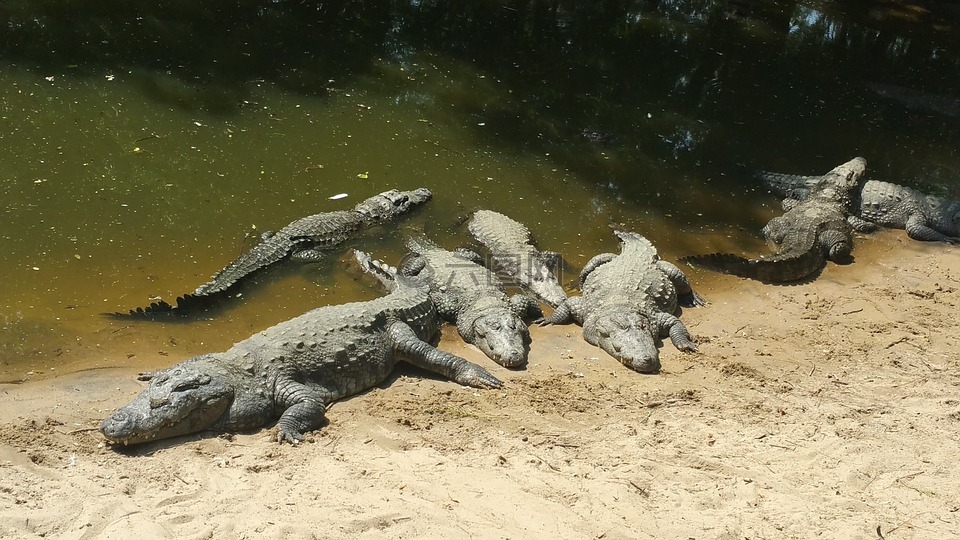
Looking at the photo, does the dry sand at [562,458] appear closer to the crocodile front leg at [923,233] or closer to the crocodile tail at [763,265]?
the crocodile tail at [763,265]

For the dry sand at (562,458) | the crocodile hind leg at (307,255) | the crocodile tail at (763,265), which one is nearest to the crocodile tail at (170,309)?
the dry sand at (562,458)

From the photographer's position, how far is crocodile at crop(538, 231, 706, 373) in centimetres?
793

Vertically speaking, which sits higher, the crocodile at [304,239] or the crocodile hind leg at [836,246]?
the crocodile hind leg at [836,246]

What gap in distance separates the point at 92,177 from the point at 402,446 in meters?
5.66

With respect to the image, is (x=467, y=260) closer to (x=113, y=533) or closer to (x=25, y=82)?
(x=113, y=533)

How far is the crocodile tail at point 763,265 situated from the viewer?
9.69 metres

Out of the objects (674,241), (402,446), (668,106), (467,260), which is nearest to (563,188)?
(674,241)

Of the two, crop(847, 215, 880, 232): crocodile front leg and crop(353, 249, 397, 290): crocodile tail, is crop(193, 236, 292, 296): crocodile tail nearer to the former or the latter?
crop(353, 249, 397, 290): crocodile tail

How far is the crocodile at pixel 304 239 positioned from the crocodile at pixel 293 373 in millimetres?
1198

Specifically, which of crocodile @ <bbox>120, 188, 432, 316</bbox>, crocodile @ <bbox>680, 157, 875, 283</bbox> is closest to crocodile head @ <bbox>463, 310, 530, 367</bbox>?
crocodile @ <bbox>120, 188, 432, 316</bbox>

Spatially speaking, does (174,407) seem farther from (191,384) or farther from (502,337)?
(502,337)

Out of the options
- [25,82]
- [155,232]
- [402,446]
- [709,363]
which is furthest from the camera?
[25,82]

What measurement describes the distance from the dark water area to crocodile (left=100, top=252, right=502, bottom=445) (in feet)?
3.27

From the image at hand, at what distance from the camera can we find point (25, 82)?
449 inches
